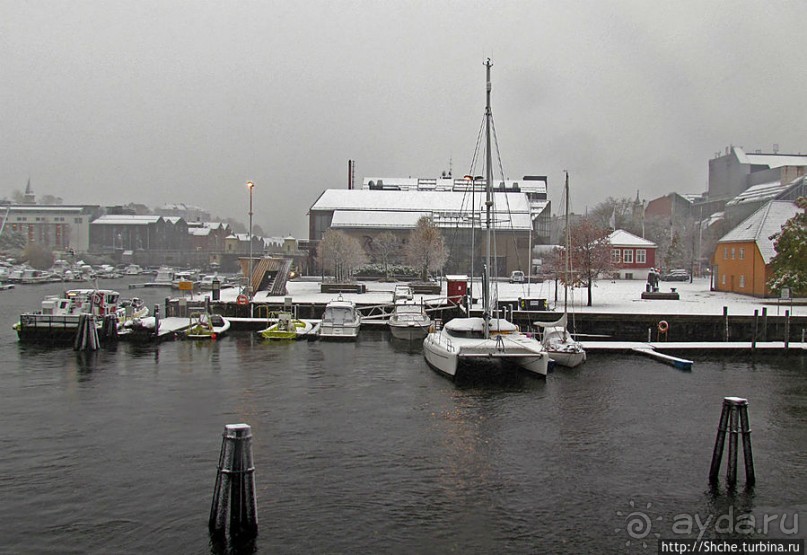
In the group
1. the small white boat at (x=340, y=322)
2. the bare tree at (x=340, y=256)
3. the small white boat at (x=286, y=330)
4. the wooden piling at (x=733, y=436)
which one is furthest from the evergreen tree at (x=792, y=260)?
the bare tree at (x=340, y=256)

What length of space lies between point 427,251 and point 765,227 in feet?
103

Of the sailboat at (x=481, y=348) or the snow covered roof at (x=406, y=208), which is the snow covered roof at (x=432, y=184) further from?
the sailboat at (x=481, y=348)

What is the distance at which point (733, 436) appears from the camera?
49.8 feet

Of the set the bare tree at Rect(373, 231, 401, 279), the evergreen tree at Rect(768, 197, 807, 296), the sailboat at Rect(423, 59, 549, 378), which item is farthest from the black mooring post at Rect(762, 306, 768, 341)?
the bare tree at Rect(373, 231, 401, 279)

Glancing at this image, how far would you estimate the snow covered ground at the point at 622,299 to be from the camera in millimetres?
45250

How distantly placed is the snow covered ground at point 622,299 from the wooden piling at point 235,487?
1362 inches

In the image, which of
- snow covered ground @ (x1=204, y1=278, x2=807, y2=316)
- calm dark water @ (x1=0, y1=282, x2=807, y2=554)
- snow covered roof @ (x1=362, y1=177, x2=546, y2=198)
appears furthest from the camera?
snow covered roof @ (x1=362, y1=177, x2=546, y2=198)

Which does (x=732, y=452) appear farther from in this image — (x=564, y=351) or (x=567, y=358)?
(x=564, y=351)

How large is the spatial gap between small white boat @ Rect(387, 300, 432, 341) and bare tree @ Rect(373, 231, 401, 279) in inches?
1574

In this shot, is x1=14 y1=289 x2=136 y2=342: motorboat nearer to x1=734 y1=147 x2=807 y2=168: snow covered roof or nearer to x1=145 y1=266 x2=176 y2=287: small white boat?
x1=145 y1=266 x2=176 y2=287: small white boat

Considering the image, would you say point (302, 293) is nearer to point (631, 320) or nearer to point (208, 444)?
point (631, 320)

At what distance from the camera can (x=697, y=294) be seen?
58.5 metres

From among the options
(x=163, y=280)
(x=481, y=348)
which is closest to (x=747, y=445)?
(x=481, y=348)

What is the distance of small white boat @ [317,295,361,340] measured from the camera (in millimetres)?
40688
